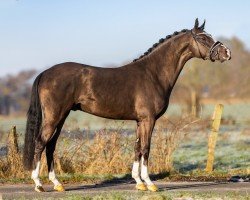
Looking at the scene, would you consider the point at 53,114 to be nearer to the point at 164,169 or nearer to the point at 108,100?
the point at 108,100

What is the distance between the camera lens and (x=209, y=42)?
11.4 meters

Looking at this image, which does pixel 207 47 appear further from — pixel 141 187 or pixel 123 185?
pixel 123 185

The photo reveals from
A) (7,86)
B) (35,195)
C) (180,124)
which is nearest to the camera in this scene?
(35,195)

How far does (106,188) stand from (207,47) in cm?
326

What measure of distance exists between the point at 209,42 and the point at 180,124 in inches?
129

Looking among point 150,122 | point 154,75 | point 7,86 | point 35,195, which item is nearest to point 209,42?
point 154,75

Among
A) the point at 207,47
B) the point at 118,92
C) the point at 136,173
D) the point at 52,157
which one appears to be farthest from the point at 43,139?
the point at 207,47

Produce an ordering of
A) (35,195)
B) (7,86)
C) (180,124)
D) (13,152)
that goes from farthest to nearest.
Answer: (7,86) < (180,124) < (13,152) < (35,195)

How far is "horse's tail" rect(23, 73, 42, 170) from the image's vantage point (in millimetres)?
10836

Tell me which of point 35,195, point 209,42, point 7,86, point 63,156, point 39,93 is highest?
point 7,86

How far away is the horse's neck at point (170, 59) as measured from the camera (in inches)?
447

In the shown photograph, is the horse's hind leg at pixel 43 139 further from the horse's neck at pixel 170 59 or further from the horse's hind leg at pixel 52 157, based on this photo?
the horse's neck at pixel 170 59

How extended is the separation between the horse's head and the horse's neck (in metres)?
0.15

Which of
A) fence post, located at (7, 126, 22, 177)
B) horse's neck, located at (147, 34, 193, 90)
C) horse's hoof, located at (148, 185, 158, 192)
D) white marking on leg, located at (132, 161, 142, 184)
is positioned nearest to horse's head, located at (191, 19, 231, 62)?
horse's neck, located at (147, 34, 193, 90)
